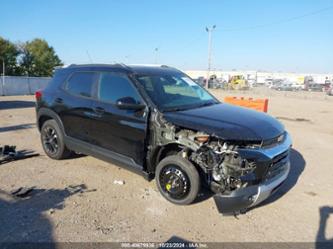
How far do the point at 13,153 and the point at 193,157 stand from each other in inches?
164

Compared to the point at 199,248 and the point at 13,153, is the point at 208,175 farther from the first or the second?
the point at 13,153

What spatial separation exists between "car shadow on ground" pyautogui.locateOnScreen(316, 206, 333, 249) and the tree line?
5174 cm

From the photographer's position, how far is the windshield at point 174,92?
15.8 feet

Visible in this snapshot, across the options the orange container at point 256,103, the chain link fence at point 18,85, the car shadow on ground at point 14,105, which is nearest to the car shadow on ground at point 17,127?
the car shadow on ground at point 14,105

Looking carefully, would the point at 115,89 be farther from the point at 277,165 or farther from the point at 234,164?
the point at 277,165

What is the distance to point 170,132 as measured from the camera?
443 cm

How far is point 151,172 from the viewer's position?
4.81 metres

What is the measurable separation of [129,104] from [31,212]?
1.93 metres

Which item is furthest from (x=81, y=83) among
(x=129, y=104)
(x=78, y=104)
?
(x=129, y=104)

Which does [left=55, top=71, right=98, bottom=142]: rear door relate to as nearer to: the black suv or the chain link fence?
the black suv

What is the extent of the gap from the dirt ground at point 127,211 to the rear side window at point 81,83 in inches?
55.7

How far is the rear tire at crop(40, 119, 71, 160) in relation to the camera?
621cm

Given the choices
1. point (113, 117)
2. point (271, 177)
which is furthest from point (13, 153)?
point (271, 177)

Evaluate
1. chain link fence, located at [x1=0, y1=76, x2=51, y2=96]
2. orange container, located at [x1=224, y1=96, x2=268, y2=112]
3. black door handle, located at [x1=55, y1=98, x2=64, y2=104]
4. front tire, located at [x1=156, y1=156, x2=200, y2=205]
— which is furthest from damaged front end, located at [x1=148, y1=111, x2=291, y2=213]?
chain link fence, located at [x1=0, y1=76, x2=51, y2=96]
